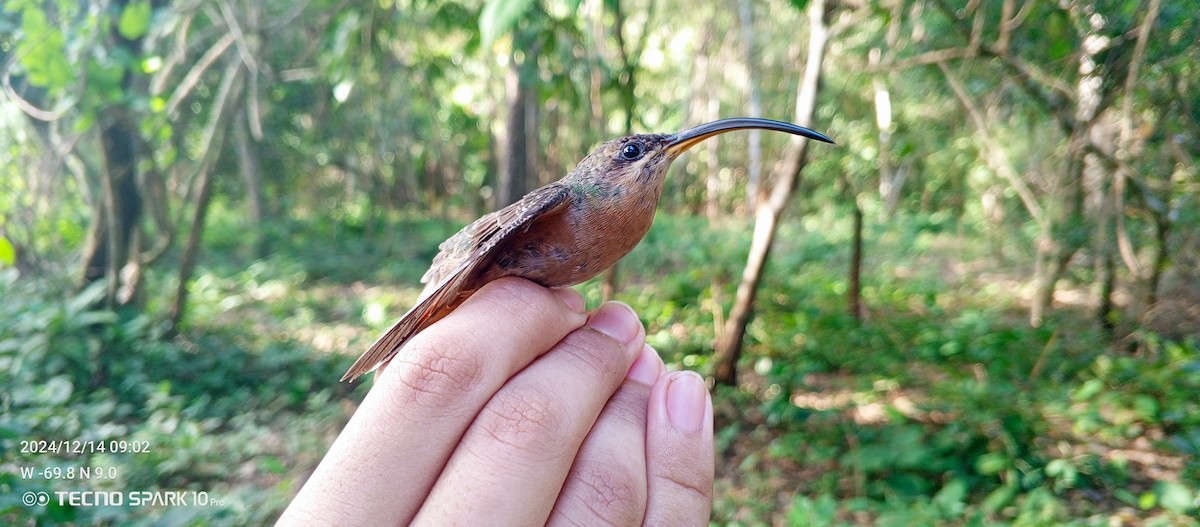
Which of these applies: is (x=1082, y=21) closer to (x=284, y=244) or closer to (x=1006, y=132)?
(x=1006, y=132)

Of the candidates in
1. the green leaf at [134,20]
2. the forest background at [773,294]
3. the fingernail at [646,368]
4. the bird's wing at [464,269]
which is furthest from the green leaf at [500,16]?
the green leaf at [134,20]

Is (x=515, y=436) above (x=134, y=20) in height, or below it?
below

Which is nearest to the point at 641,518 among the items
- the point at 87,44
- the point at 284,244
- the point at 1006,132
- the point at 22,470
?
the point at 22,470

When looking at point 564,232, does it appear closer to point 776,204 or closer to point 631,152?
point 631,152

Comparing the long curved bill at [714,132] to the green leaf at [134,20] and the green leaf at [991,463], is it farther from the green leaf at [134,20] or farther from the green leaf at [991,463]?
the green leaf at [134,20]

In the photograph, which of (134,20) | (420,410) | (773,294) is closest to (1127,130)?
(773,294)

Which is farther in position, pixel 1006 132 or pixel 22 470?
pixel 1006 132
